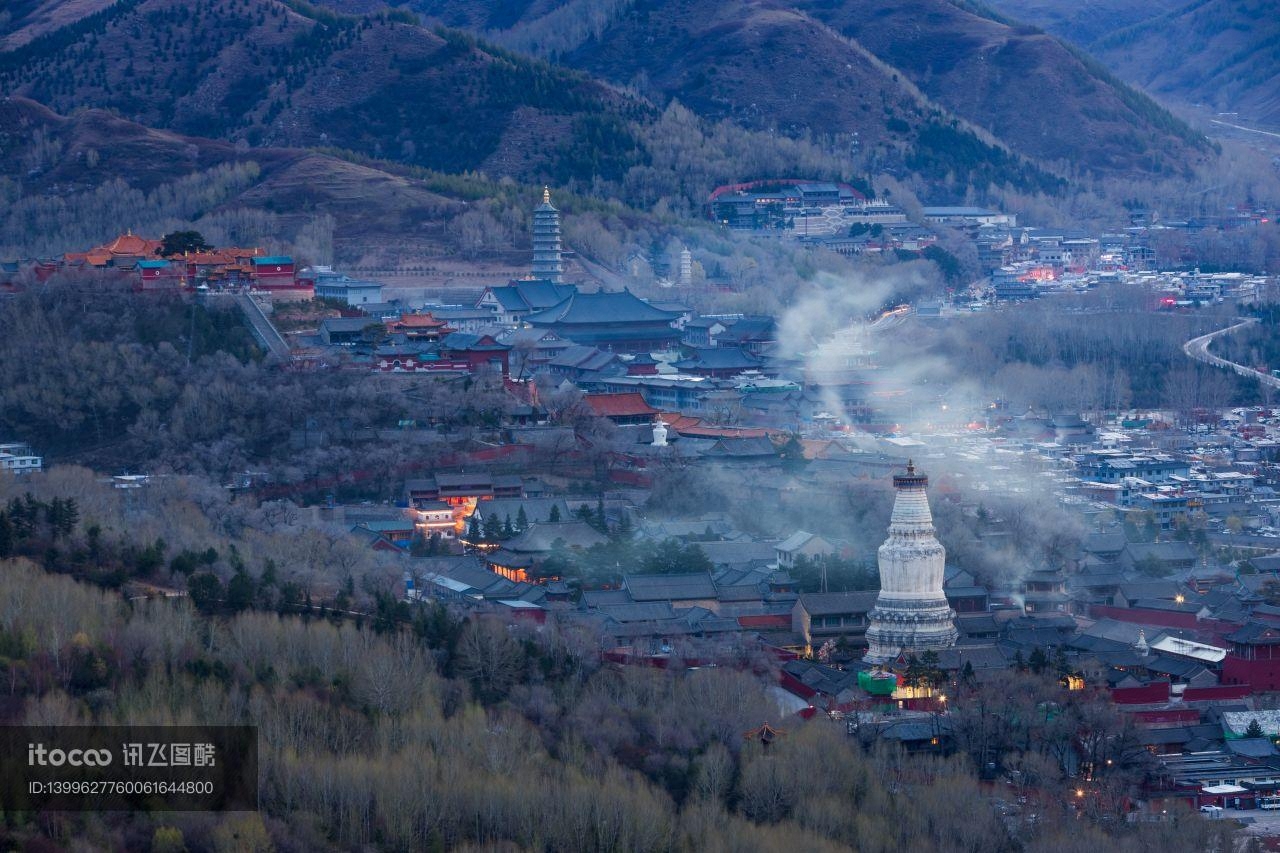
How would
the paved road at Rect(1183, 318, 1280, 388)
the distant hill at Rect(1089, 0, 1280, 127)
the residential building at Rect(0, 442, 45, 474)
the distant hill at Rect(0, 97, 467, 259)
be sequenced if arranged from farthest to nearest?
the distant hill at Rect(1089, 0, 1280, 127)
the distant hill at Rect(0, 97, 467, 259)
the paved road at Rect(1183, 318, 1280, 388)
the residential building at Rect(0, 442, 45, 474)

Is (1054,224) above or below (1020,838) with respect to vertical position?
above

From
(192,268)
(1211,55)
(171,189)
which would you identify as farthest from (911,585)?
(1211,55)

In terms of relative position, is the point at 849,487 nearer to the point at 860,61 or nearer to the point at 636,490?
the point at 636,490

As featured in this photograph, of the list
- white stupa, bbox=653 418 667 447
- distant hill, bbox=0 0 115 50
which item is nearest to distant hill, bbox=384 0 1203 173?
distant hill, bbox=0 0 115 50

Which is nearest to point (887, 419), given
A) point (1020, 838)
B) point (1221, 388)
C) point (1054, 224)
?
point (1221, 388)

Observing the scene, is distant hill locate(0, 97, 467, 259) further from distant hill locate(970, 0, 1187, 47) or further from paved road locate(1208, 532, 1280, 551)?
distant hill locate(970, 0, 1187, 47)

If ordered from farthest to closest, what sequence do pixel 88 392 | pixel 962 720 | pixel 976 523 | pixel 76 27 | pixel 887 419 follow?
1. pixel 76 27
2. pixel 887 419
3. pixel 88 392
4. pixel 976 523
5. pixel 962 720

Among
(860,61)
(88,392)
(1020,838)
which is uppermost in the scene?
(860,61)

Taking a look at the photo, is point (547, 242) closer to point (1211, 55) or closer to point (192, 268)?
point (192, 268)
